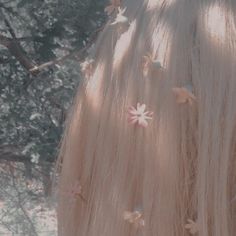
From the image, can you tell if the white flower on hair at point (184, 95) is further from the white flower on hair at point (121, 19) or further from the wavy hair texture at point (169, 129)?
the white flower on hair at point (121, 19)

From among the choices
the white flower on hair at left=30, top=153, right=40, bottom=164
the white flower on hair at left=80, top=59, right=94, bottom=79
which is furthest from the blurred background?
the white flower on hair at left=80, top=59, right=94, bottom=79

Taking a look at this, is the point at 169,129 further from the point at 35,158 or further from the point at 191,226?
the point at 35,158

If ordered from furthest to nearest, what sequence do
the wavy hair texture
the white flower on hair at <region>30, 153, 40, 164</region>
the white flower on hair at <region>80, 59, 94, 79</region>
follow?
the white flower on hair at <region>30, 153, 40, 164</region>
the white flower on hair at <region>80, 59, 94, 79</region>
the wavy hair texture

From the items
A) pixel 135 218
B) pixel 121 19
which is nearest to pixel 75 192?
pixel 135 218

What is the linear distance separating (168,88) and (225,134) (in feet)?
0.23

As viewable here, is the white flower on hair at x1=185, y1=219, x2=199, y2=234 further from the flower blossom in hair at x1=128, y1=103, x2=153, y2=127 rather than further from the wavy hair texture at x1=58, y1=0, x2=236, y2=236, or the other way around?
the flower blossom in hair at x1=128, y1=103, x2=153, y2=127

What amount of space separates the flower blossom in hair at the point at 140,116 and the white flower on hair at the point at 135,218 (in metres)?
0.09

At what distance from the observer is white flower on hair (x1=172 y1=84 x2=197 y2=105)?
0.50 m

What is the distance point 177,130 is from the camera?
508 millimetres

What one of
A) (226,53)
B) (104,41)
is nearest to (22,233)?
(104,41)

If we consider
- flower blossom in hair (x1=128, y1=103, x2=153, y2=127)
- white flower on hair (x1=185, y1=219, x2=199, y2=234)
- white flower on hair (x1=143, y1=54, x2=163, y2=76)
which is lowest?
white flower on hair (x1=185, y1=219, x2=199, y2=234)

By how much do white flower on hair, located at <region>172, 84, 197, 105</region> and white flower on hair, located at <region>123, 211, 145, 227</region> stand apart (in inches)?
4.6

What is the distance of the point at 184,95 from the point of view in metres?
0.50

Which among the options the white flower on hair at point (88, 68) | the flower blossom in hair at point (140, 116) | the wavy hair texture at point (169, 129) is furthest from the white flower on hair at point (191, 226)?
the white flower on hair at point (88, 68)
